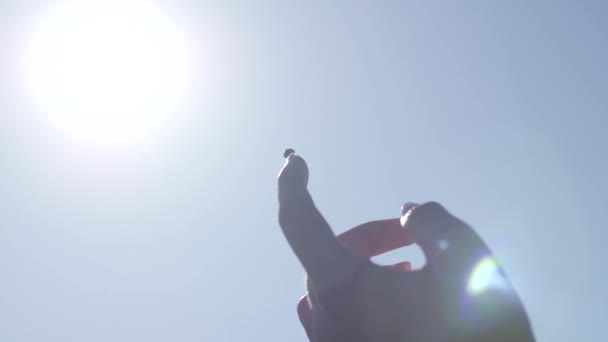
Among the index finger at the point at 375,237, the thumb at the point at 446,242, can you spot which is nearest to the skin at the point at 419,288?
the thumb at the point at 446,242

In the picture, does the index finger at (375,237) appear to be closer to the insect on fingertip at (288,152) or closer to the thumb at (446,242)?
the insect on fingertip at (288,152)

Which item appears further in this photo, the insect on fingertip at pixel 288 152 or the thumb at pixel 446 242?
the insect on fingertip at pixel 288 152

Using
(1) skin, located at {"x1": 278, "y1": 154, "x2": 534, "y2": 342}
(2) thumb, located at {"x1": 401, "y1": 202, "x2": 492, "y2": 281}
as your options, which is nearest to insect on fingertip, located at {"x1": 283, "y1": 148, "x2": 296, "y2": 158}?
(1) skin, located at {"x1": 278, "y1": 154, "x2": 534, "y2": 342}

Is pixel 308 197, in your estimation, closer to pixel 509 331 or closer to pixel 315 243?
pixel 315 243

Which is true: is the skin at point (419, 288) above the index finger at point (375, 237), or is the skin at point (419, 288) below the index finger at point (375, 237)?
below

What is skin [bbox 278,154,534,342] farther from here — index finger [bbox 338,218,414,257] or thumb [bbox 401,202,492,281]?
index finger [bbox 338,218,414,257]

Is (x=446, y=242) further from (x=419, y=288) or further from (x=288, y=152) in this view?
(x=288, y=152)

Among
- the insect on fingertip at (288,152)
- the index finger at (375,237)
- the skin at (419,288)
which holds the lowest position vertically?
the skin at (419,288)
